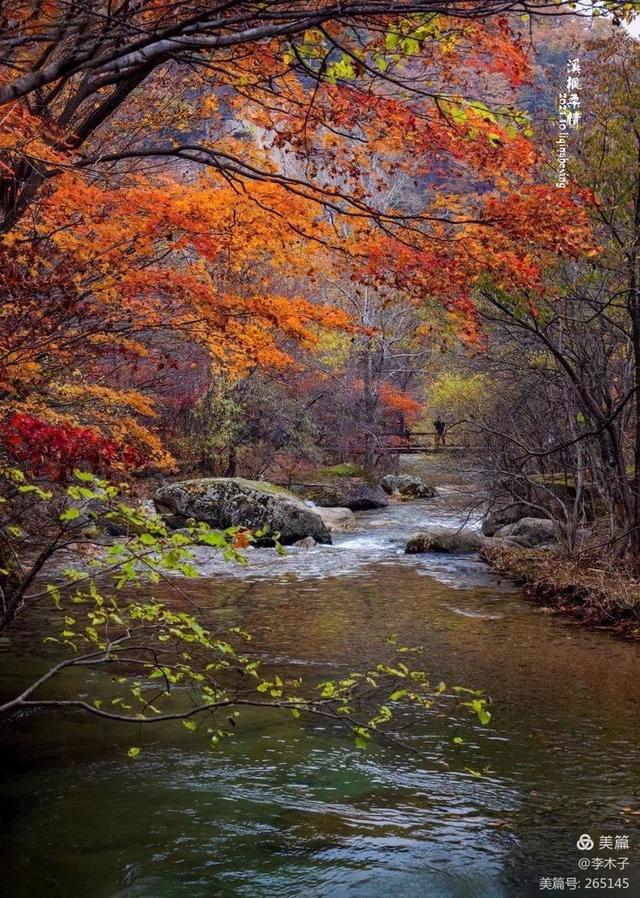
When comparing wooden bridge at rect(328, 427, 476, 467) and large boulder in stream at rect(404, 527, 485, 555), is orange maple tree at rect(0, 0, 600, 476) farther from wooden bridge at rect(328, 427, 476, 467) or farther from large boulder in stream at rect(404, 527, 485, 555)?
wooden bridge at rect(328, 427, 476, 467)

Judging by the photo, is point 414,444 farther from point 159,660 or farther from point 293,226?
point 159,660

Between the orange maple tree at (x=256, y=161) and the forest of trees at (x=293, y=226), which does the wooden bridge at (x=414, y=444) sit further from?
the orange maple tree at (x=256, y=161)

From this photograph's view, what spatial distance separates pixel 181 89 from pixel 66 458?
6472mm

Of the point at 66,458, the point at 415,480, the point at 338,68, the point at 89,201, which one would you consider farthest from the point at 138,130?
the point at 415,480

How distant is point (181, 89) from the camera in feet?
35.2

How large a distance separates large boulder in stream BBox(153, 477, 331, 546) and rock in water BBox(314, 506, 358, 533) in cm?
160

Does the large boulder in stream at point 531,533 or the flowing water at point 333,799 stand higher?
the large boulder in stream at point 531,533

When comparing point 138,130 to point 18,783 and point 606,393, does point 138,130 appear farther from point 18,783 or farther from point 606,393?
point 18,783

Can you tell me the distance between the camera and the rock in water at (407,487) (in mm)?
26516

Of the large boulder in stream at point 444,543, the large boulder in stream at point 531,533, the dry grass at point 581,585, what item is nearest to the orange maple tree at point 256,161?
the dry grass at point 581,585

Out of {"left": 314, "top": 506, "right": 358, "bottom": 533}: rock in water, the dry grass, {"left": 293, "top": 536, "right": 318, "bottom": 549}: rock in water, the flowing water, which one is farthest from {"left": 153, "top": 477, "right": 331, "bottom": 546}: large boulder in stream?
the flowing water

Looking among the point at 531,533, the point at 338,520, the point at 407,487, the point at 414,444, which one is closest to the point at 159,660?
the point at 531,533

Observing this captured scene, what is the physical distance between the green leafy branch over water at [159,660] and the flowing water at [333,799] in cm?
27

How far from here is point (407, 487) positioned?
88.5 ft
